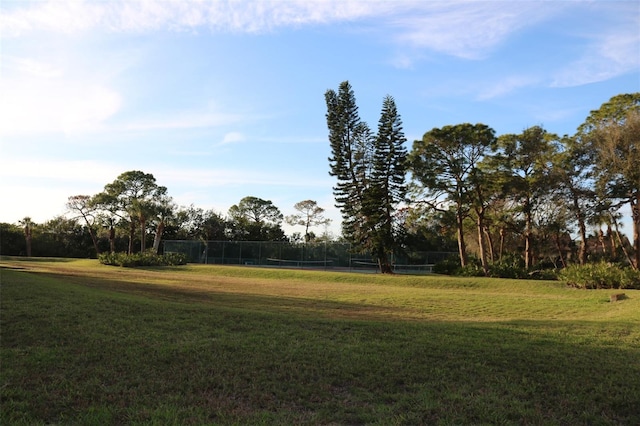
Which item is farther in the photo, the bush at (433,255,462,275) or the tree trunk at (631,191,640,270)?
the bush at (433,255,462,275)

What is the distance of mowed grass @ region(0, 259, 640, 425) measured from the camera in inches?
159

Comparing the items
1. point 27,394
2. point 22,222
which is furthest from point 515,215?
point 22,222

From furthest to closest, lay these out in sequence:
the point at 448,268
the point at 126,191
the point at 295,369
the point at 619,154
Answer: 1. the point at 126,191
2. the point at 448,268
3. the point at 619,154
4. the point at 295,369

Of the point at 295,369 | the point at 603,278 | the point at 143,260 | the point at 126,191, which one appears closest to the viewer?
the point at 295,369

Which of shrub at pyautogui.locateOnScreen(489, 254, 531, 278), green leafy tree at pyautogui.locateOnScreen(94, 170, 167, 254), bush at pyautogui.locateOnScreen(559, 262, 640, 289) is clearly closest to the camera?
bush at pyautogui.locateOnScreen(559, 262, 640, 289)

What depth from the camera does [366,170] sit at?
3047 cm

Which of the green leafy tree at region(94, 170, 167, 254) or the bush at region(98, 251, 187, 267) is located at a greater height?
the green leafy tree at region(94, 170, 167, 254)

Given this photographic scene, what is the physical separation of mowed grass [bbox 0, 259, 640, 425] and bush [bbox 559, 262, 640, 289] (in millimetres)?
12034

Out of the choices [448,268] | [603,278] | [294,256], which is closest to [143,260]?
[294,256]

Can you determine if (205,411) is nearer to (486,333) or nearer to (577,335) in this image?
(486,333)

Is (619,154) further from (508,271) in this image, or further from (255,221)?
(255,221)

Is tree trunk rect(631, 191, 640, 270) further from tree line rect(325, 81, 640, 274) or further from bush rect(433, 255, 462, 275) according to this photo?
bush rect(433, 255, 462, 275)

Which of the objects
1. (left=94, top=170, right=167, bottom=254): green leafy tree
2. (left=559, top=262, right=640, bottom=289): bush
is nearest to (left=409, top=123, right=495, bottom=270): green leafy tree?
(left=559, top=262, right=640, bottom=289): bush

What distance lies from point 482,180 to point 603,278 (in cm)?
1063
